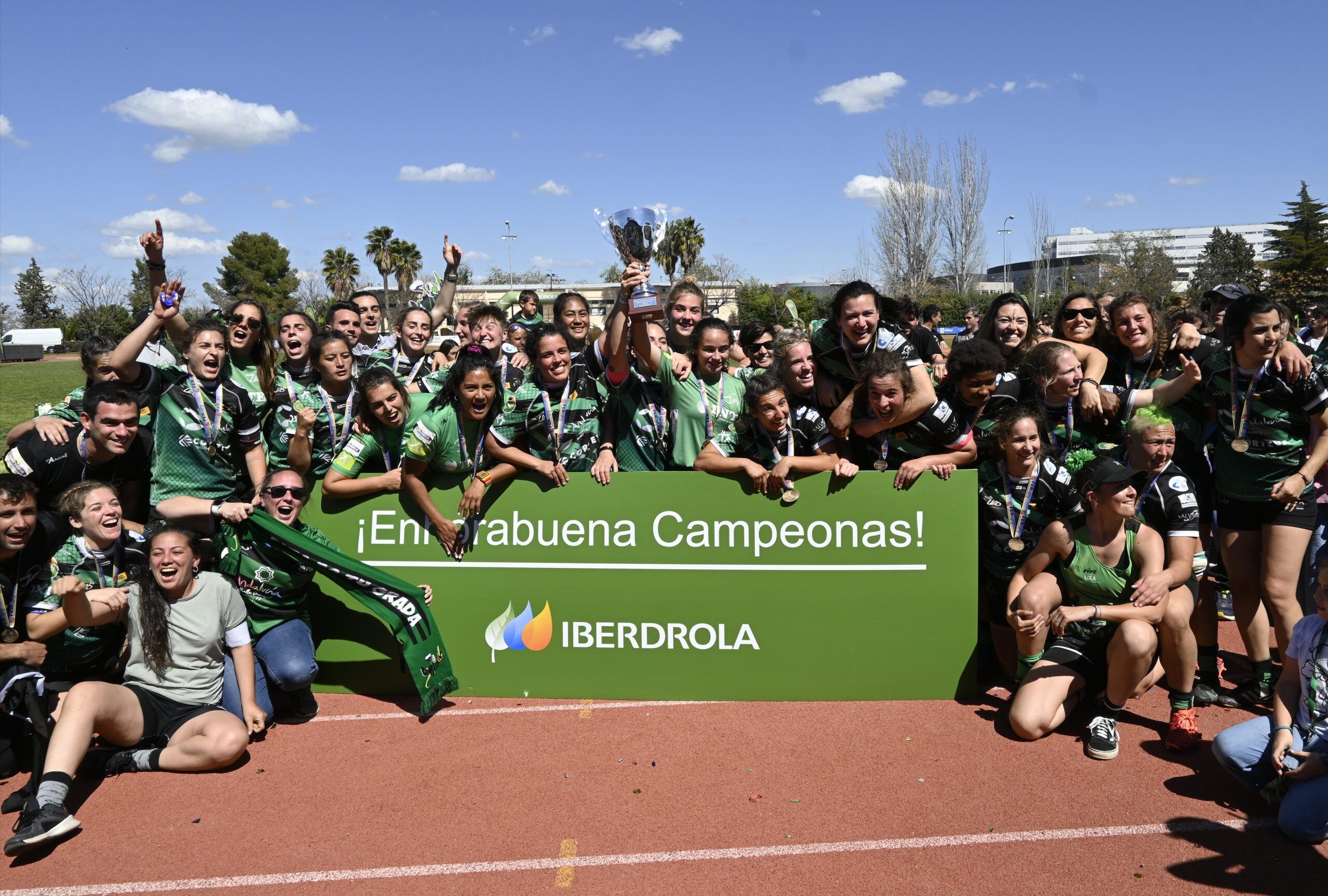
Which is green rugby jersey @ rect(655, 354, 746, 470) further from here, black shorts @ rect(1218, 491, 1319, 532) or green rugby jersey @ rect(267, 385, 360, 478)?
black shorts @ rect(1218, 491, 1319, 532)

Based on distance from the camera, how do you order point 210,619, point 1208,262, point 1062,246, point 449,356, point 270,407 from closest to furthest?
1. point 210,619
2. point 270,407
3. point 449,356
4. point 1208,262
5. point 1062,246

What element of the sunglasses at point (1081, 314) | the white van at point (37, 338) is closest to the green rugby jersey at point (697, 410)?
the sunglasses at point (1081, 314)

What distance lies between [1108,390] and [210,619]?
4938 mm

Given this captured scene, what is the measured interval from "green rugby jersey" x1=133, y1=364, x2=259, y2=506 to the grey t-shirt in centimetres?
68

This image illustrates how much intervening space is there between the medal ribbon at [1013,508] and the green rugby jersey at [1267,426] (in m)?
1.09

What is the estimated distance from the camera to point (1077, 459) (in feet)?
15.8

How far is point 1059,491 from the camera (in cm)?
467

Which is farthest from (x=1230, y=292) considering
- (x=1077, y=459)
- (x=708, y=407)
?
(x=708, y=407)

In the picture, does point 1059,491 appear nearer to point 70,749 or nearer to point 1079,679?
point 1079,679

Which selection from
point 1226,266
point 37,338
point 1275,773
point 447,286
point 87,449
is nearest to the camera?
point 1275,773

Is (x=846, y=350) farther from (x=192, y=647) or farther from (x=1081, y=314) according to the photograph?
(x=192, y=647)

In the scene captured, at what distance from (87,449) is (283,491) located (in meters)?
1.00

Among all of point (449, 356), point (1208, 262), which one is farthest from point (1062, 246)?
point (449, 356)

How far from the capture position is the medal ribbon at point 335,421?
5.09 metres
